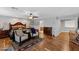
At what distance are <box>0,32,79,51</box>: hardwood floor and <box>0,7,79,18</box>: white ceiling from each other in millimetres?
285

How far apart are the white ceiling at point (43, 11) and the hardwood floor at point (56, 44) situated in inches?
11.2

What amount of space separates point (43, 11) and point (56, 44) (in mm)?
488

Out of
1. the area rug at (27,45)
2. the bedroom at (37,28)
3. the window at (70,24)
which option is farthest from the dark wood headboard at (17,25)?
the window at (70,24)

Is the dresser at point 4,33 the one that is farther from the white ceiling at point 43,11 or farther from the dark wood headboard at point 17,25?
the white ceiling at point 43,11

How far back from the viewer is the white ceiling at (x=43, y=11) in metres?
1.80

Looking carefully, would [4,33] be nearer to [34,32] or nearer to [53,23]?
[34,32]

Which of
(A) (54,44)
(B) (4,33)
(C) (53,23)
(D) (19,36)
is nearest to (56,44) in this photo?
(A) (54,44)

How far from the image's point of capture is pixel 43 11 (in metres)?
1.84

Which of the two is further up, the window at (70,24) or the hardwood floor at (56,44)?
the window at (70,24)

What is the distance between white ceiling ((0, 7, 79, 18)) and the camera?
1.80 metres
